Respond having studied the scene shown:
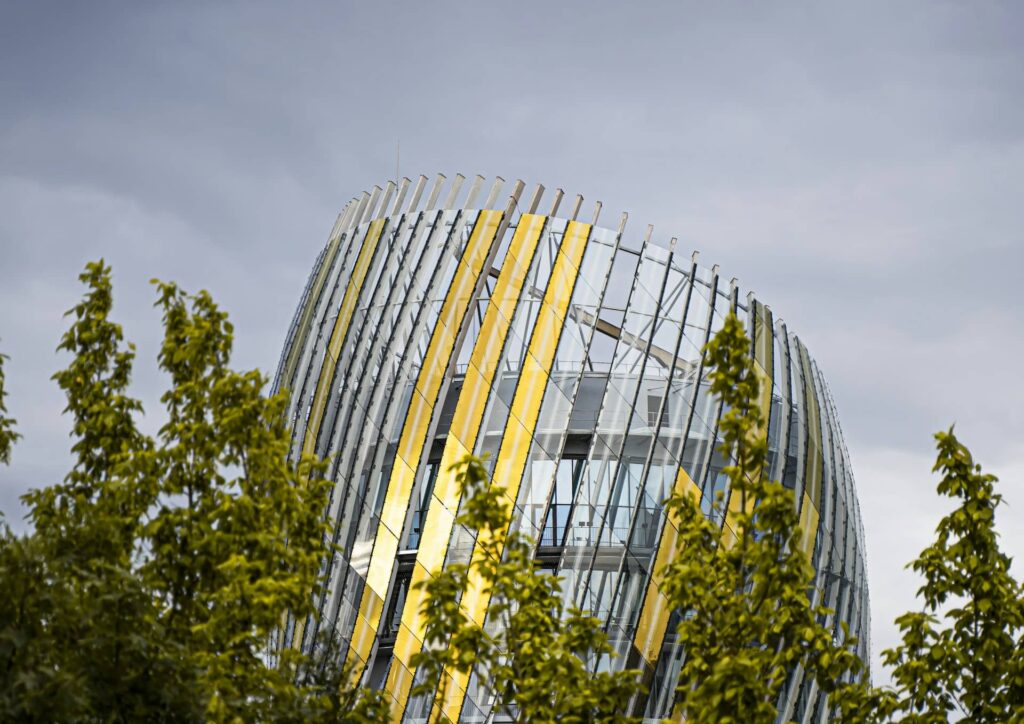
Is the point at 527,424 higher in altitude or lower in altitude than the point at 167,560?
higher

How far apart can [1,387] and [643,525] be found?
15.7 m

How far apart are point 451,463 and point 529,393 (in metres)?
2.25

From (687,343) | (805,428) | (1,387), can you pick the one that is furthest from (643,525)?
(1,387)

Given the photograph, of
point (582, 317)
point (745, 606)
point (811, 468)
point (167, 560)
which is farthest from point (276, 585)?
point (811, 468)

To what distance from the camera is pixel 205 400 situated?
45.4 feet

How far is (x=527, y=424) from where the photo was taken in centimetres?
2758

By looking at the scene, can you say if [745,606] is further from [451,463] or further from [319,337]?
[319,337]

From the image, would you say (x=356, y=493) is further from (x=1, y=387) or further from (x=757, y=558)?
(x=757, y=558)

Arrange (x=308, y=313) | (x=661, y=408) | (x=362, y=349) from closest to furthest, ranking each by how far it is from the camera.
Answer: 1. (x=661, y=408)
2. (x=362, y=349)
3. (x=308, y=313)

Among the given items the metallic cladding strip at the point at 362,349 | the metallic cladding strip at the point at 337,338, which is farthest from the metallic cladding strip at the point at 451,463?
the metallic cladding strip at the point at 337,338

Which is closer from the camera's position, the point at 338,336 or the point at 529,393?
the point at 529,393

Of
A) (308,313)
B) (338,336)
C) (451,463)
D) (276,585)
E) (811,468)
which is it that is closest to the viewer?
(276,585)

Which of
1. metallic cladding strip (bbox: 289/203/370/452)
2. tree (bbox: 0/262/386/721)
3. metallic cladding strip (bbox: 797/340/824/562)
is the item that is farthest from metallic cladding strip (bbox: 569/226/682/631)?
tree (bbox: 0/262/386/721)

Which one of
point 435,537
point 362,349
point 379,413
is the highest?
point 362,349
